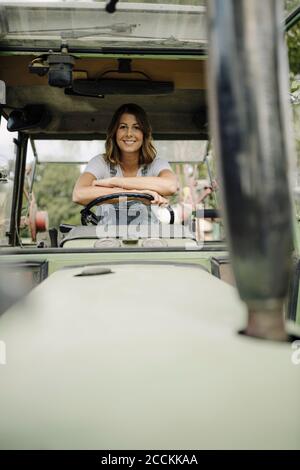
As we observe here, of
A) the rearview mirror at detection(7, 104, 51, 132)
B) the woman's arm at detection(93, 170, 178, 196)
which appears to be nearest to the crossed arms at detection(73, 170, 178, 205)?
the woman's arm at detection(93, 170, 178, 196)

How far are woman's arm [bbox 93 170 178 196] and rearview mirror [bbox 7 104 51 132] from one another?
744mm

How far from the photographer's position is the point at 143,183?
275cm

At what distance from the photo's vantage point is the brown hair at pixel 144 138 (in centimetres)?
304

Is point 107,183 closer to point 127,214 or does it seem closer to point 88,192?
point 88,192

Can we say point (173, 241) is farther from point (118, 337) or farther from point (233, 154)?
point (233, 154)

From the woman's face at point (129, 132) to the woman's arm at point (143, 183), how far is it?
0.78ft

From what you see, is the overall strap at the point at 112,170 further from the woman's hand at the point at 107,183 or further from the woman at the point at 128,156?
the woman's hand at the point at 107,183

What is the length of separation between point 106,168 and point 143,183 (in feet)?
1.12

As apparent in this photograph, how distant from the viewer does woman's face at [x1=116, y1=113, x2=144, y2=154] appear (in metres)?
3.02

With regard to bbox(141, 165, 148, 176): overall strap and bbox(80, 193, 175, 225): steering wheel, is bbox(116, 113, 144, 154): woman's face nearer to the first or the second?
bbox(141, 165, 148, 176): overall strap

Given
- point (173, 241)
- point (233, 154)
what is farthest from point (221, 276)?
point (233, 154)

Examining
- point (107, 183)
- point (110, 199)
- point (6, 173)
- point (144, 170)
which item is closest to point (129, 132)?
point (144, 170)

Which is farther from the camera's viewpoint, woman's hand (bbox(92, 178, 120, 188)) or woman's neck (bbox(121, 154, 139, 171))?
woman's neck (bbox(121, 154, 139, 171))

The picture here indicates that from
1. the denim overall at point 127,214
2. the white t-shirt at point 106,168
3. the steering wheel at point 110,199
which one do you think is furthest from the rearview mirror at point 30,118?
the denim overall at point 127,214
